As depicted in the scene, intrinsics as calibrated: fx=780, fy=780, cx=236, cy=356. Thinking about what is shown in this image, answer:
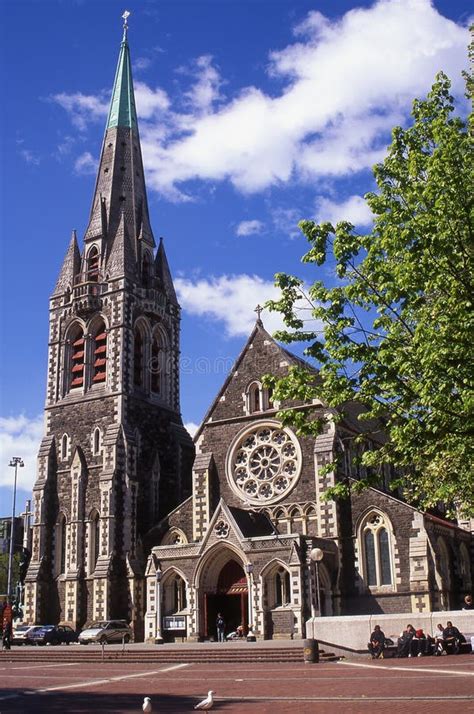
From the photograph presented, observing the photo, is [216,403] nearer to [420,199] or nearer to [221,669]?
[221,669]

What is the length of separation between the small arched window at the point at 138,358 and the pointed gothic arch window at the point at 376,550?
61.6 feet

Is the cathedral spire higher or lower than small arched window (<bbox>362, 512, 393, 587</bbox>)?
higher

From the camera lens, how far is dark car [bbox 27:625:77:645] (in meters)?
38.6

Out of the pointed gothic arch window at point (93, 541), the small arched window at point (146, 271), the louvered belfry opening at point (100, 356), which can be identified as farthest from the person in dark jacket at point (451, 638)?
the small arched window at point (146, 271)

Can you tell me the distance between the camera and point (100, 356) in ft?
163

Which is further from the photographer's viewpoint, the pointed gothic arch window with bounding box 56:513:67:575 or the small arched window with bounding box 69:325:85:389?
the small arched window with bounding box 69:325:85:389

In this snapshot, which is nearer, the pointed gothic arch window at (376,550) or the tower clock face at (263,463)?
the pointed gothic arch window at (376,550)

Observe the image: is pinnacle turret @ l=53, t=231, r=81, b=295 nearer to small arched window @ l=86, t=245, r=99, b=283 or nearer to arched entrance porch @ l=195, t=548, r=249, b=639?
small arched window @ l=86, t=245, r=99, b=283

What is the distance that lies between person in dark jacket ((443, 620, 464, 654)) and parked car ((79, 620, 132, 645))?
58.8 feet

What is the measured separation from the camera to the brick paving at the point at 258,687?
13953 millimetres

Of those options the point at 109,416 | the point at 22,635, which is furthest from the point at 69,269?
the point at 22,635

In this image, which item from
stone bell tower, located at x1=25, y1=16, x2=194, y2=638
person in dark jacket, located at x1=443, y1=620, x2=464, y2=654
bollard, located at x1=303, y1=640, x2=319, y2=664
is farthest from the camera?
stone bell tower, located at x1=25, y1=16, x2=194, y2=638

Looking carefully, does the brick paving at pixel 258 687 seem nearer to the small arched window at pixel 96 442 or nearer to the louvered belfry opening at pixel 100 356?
the small arched window at pixel 96 442

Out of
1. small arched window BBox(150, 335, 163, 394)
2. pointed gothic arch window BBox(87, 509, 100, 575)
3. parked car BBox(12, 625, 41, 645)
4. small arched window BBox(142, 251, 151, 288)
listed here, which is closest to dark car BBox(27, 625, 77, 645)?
parked car BBox(12, 625, 41, 645)
